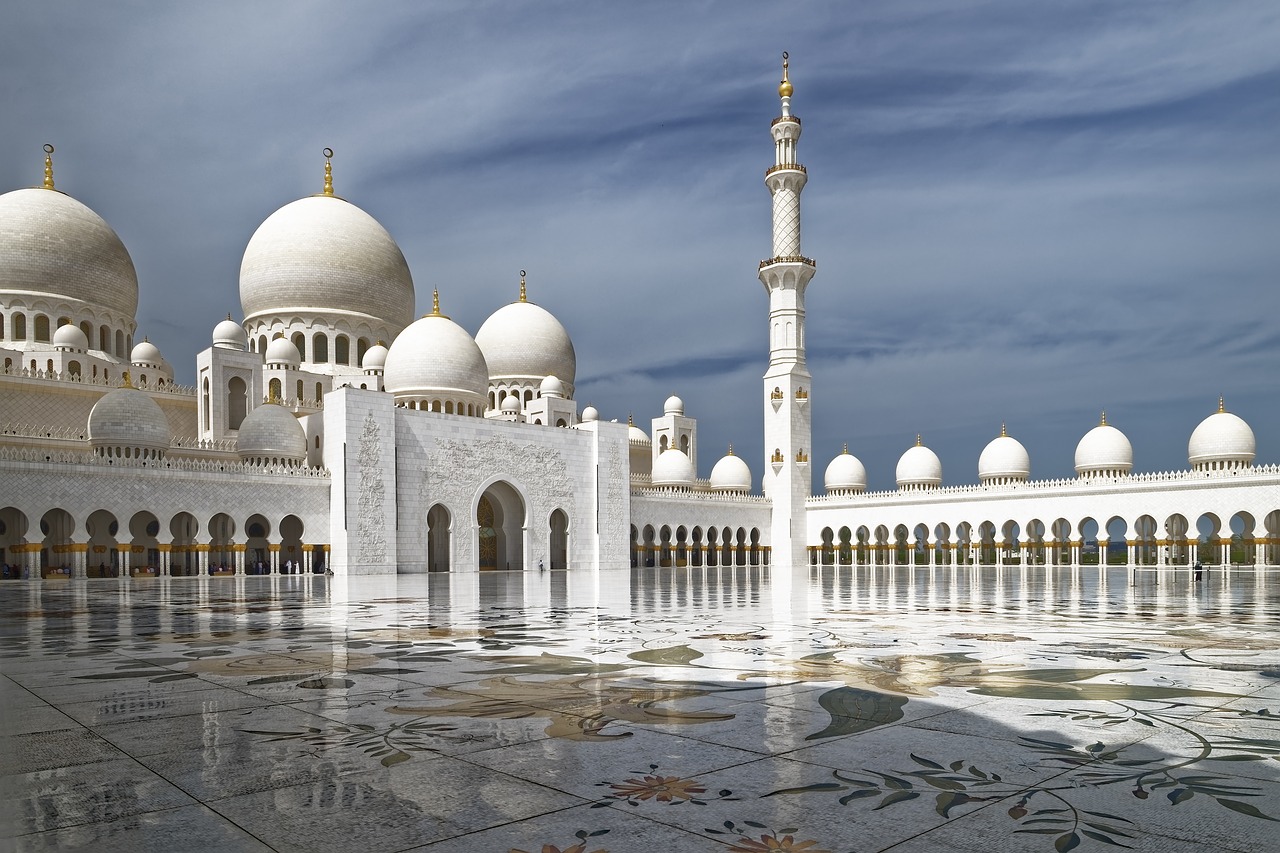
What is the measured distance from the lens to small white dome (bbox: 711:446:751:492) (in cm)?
3894

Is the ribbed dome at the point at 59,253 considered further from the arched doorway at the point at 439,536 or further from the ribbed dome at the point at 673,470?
the ribbed dome at the point at 673,470

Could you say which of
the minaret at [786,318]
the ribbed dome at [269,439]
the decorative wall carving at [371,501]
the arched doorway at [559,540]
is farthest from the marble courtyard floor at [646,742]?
the minaret at [786,318]

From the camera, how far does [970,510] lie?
33.9m

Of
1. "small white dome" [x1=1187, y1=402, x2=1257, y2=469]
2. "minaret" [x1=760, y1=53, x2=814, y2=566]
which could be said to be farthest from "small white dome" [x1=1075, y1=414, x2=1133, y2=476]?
"minaret" [x1=760, y1=53, x2=814, y2=566]

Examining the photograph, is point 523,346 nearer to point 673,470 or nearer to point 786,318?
point 673,470

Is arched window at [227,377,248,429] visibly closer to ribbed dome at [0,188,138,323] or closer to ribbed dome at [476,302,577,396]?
ribbed dome at [0,188,138,323]

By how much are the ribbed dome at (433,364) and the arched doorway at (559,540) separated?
4.53 metres

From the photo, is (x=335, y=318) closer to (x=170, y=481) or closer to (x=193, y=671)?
(x=170, y=481)

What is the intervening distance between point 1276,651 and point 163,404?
28888 mm

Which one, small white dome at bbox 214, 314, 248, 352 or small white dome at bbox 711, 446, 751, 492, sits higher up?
small white dome at bbox 214, 314, 248, 352

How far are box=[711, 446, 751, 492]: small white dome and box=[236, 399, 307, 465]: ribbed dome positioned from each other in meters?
18.0

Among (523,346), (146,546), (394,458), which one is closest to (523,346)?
(523,346)

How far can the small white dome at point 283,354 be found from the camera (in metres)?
29.1

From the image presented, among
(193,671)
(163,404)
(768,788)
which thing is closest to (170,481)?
(163,404)
